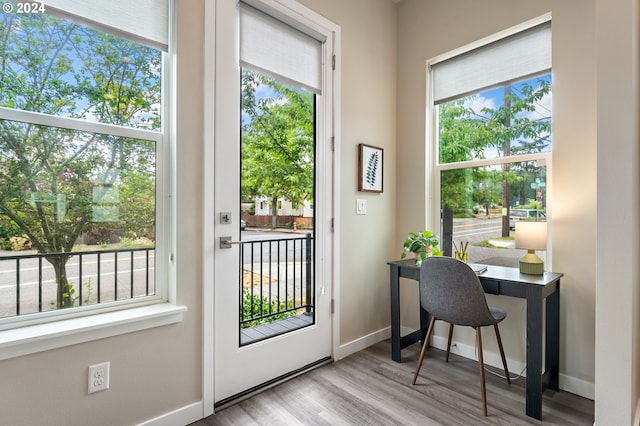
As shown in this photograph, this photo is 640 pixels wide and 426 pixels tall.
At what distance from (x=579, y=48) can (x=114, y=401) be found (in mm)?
3306

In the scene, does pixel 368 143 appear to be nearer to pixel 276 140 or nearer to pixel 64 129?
pixel 276 140

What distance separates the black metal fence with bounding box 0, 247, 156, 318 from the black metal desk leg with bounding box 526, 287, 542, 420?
6.98 feet

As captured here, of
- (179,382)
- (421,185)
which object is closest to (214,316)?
(179,382)

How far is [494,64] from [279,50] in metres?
1.64

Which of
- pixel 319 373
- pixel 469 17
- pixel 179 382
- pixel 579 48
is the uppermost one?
pixel 469 17

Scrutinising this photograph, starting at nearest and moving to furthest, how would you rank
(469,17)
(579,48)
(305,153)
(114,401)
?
(114,401), (579,48), (305,153), (469,17)

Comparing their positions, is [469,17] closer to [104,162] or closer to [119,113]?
[119,113]

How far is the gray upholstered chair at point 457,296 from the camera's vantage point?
1872 mm

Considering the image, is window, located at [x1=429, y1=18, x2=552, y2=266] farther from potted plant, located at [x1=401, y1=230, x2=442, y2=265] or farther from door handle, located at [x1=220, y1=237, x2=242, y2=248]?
door handle, located at [x1=220, y1=237, x2=242, y2=248]

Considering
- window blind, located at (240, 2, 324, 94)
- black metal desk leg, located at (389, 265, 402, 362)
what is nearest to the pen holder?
black metal desk leg, located at (389, 265, 402, 362)

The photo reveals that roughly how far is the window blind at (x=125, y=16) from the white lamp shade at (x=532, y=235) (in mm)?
2365

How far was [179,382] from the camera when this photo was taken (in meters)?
1.71

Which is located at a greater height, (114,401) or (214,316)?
(214,316)

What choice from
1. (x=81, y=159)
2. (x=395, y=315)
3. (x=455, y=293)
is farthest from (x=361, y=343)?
(x=81, y=159)
